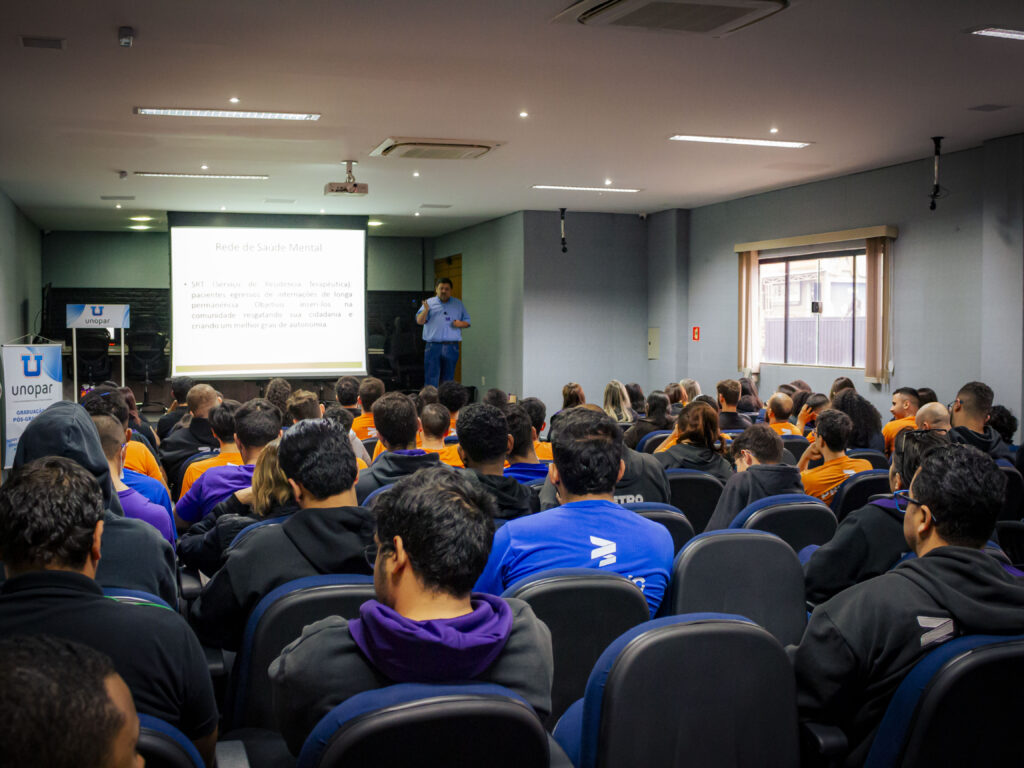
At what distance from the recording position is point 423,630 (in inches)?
53.2

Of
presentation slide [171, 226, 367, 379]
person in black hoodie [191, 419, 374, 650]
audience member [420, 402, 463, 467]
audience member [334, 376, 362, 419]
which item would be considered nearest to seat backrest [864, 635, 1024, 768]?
person in black hoodie [191, 419, 374, 650]

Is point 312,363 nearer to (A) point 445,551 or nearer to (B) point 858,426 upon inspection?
(B) point 858,426

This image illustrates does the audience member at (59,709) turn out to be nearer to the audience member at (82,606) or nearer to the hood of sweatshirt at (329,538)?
the audience member at (82,606)

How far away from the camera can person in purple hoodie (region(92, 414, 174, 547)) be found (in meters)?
2.93

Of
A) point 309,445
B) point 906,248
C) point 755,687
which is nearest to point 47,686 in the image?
point 755,687

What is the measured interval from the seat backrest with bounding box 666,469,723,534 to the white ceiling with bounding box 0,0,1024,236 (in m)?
2.30

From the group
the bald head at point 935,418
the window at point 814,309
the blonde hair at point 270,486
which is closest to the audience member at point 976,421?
the bald head at point 935,418

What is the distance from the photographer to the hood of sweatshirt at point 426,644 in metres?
1.35

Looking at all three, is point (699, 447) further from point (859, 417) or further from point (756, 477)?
point (859, 417)

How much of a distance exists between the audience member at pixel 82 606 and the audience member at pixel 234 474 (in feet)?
5.57

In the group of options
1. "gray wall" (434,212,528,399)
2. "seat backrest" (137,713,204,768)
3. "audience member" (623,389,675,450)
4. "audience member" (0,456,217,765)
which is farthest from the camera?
"gray wall" (434,212,528,399)

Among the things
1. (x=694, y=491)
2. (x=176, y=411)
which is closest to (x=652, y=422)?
(x=694, y=491)

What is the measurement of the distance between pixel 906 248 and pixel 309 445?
7830 millimetres

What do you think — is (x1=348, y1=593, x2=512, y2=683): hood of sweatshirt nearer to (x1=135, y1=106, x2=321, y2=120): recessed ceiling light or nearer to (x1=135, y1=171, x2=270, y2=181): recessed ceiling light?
(x1=135, y1=106, x2=321, y2=120): recessed ceiling light
